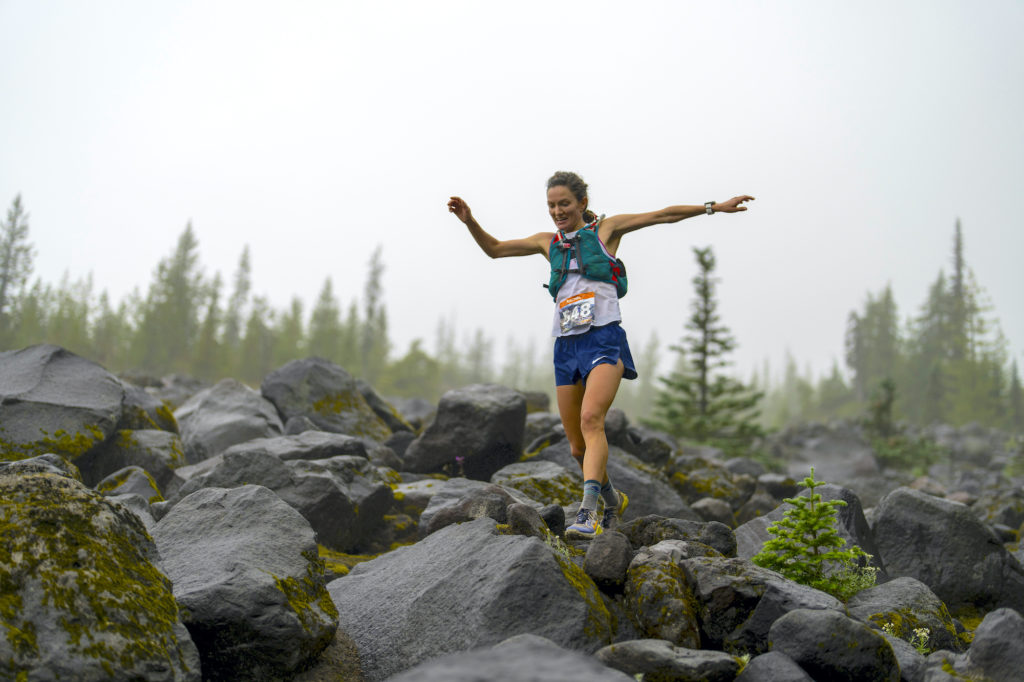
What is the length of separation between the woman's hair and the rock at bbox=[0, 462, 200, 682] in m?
3.89

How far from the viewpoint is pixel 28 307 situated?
69062mm

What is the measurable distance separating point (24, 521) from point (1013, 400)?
80.0m

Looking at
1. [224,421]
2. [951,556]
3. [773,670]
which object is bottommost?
[951,556]

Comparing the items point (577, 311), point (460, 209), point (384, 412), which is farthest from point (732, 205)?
point (384, 412)

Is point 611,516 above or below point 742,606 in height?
above

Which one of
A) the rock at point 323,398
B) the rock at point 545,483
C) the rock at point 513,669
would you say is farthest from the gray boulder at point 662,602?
the rock at point 323,398

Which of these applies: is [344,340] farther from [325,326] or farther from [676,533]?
[676,533]

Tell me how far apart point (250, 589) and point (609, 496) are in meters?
3.01

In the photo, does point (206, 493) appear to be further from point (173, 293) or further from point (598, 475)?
point (173, 293)

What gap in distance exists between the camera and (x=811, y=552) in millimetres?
5070

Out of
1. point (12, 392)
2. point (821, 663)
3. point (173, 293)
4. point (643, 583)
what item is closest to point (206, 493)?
point (643, 583)

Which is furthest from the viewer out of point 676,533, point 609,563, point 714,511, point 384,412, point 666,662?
point 384,412

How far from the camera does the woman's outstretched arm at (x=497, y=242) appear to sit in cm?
606

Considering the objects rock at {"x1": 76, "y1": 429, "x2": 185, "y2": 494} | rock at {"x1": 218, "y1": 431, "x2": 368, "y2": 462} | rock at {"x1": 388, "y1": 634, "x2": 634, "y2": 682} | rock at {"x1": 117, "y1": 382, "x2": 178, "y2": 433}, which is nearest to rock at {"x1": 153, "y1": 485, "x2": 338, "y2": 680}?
rock at {"x1": 388, "y1": 634, "x2": 634, "y2": 682}
